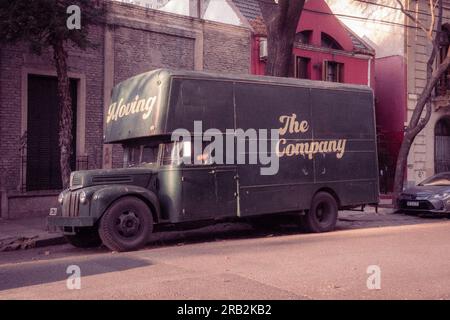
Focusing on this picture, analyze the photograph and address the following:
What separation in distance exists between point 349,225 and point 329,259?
19.7 feet

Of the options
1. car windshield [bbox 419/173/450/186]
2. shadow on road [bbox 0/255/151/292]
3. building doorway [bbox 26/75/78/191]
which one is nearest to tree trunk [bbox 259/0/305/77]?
car windshield [bbox 419/173/450/186]

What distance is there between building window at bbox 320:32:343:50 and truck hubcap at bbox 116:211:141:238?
51.7 ft

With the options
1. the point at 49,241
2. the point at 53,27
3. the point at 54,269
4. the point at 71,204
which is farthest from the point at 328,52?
the point at 54,269

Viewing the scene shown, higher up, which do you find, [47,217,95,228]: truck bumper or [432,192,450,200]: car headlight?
[432,192,450,200]: car headlight

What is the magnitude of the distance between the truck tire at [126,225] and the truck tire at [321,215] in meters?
4.06

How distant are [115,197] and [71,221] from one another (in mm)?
914

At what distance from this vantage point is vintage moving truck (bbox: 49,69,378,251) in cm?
983

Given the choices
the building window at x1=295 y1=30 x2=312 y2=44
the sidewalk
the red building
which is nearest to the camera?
the sidewalk

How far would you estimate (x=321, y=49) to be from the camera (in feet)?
73.0

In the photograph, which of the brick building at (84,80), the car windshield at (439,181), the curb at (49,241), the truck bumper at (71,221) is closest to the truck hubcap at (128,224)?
the truck bumper at (71,221)

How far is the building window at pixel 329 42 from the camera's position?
2320 centimetres

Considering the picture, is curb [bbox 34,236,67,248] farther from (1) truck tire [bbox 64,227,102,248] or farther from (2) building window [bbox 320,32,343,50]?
(2) building window [bbox 320,32,343,50]
